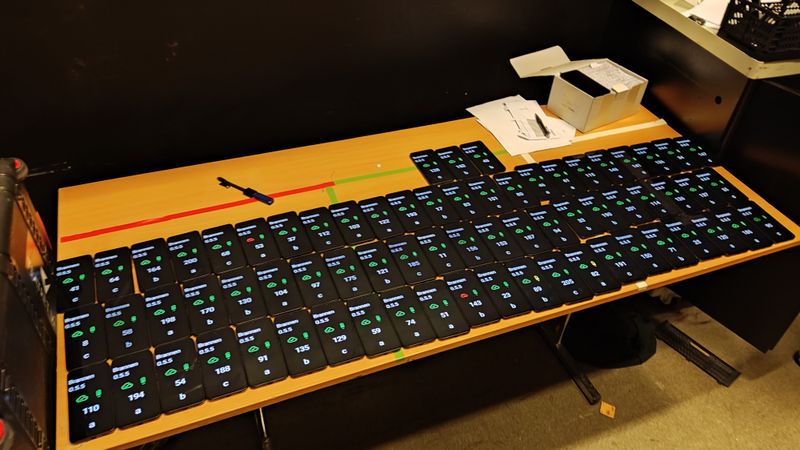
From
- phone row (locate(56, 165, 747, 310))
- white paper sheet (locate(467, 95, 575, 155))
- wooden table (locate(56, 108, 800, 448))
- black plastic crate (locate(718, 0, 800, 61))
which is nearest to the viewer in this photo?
wooden table (locate(56, 108, 800, 448))

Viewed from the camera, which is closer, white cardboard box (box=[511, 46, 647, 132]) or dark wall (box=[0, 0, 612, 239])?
dark wall (box=[0, 0, 612, 239])

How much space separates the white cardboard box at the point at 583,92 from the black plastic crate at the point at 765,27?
271mm

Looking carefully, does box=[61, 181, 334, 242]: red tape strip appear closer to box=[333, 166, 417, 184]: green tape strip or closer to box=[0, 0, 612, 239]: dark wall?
box=[333, 166, 417, 184]: green tape strip

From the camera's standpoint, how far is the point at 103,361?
104cm

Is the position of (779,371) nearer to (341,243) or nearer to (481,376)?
(481,376)

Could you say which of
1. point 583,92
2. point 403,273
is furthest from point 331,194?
point 583,92

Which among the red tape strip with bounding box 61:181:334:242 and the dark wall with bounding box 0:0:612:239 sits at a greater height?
the dark wall with bounding box 0:0:612:239

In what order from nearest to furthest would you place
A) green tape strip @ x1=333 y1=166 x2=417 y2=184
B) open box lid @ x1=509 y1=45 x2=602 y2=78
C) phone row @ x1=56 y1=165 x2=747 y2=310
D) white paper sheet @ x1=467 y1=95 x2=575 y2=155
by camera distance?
phone row @ x1=56 y1=165 x2=747 y2=310 → green tape strip @ x1=333 y1=166 x2=417 y2=184 → white paper sheet @ x1=467 y1=95 x2=575 y2=155 → open box lid @ x1=509 y1=45 x2=602 y2=78

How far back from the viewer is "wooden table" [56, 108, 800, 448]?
1.05m

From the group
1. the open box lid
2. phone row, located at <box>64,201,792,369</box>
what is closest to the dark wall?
the open box lid

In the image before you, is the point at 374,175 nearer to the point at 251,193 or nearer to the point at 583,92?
the point at 251,193

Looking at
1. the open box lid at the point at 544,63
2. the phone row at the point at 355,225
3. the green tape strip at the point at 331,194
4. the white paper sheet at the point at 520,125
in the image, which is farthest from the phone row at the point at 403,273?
the open box lid at the point at 544,63

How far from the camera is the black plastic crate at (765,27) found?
1.37 m

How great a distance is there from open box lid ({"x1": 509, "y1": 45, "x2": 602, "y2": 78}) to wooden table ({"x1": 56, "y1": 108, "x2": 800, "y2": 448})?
21 cm
